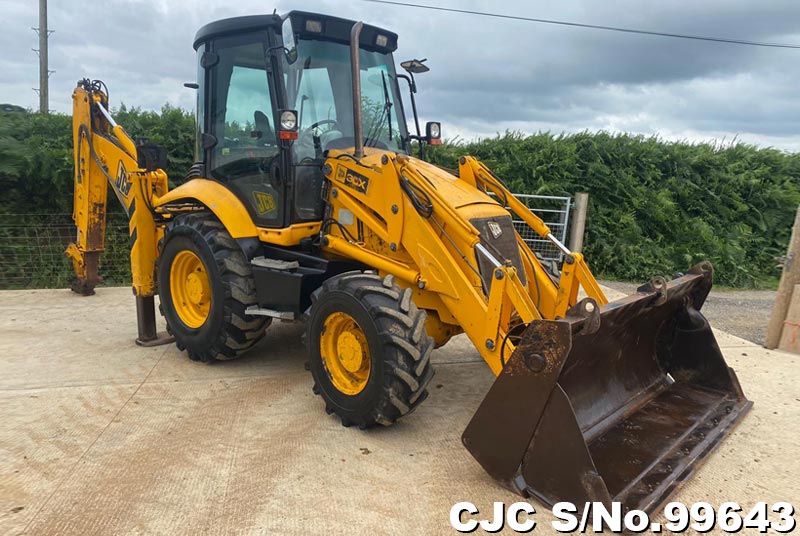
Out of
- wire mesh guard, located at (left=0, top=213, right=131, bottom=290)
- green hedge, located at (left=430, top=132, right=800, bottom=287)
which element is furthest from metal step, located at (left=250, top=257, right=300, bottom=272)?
green hedge, located at (left=430, top=132, right=800, bottom=287)

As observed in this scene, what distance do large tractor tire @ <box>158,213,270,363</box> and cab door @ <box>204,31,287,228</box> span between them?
0.40 m

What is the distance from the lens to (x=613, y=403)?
12.2ft

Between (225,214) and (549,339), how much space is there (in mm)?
3029

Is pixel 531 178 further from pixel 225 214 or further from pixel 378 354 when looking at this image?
pixel 378 354

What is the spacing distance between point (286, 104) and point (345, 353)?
196 cm

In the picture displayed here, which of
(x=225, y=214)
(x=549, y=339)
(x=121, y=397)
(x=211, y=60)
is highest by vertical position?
(x=211, y=60)

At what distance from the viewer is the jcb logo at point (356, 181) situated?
163 inches

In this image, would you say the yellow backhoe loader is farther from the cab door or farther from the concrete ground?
the concrete ground

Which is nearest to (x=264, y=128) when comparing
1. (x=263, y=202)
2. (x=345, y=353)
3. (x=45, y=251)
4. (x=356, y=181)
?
(x=263, y=202)

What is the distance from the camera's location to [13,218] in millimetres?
8734

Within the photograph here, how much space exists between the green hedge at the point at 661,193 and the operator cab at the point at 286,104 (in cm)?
521

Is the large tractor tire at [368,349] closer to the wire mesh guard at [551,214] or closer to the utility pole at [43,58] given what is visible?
the wire mesh guard at [551,214]

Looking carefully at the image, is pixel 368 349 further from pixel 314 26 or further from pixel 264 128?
pixel 314 26

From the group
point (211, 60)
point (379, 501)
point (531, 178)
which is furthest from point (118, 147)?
point (531, 178)
